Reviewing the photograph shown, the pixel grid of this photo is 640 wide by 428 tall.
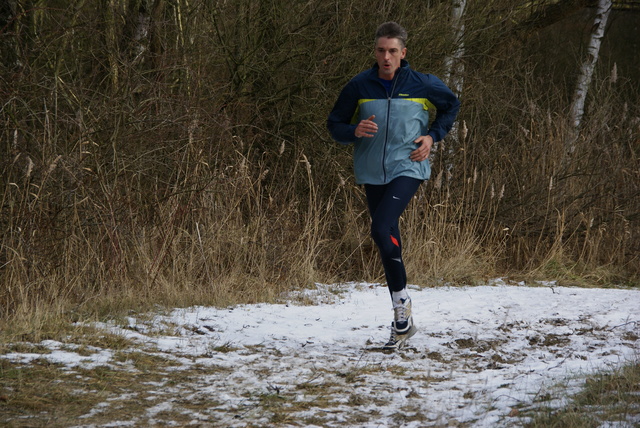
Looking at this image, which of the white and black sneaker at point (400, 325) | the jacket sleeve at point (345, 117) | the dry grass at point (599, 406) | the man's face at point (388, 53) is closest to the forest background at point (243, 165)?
the white and black sneaker at point (400, 325)

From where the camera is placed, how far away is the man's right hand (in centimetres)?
496

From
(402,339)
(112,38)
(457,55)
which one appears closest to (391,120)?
(402,339)

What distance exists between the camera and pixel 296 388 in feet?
13.8

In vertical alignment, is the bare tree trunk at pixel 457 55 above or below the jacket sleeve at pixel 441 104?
above

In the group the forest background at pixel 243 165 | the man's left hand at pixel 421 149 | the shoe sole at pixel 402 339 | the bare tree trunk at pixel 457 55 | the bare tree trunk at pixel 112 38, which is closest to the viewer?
the man's left hand at pixel 421 149

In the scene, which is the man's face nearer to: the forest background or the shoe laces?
the shoe laces

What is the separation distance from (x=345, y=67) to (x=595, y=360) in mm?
5008

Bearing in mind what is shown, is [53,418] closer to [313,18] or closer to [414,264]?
[414,264]

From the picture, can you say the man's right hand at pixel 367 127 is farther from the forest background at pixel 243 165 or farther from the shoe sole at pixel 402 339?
the forest background at pixel 243 165

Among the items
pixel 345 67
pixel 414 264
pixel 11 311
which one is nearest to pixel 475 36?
pixel 345 67

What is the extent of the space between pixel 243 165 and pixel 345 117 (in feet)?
7.82

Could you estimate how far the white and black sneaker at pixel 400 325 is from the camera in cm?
522

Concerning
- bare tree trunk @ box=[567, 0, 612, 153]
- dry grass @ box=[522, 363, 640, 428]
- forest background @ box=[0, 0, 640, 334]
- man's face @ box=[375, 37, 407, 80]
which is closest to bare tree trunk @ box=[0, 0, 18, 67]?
forest background @ box=[0, 0, 640, 334]

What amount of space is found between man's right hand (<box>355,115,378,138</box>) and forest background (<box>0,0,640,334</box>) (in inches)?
84.8
